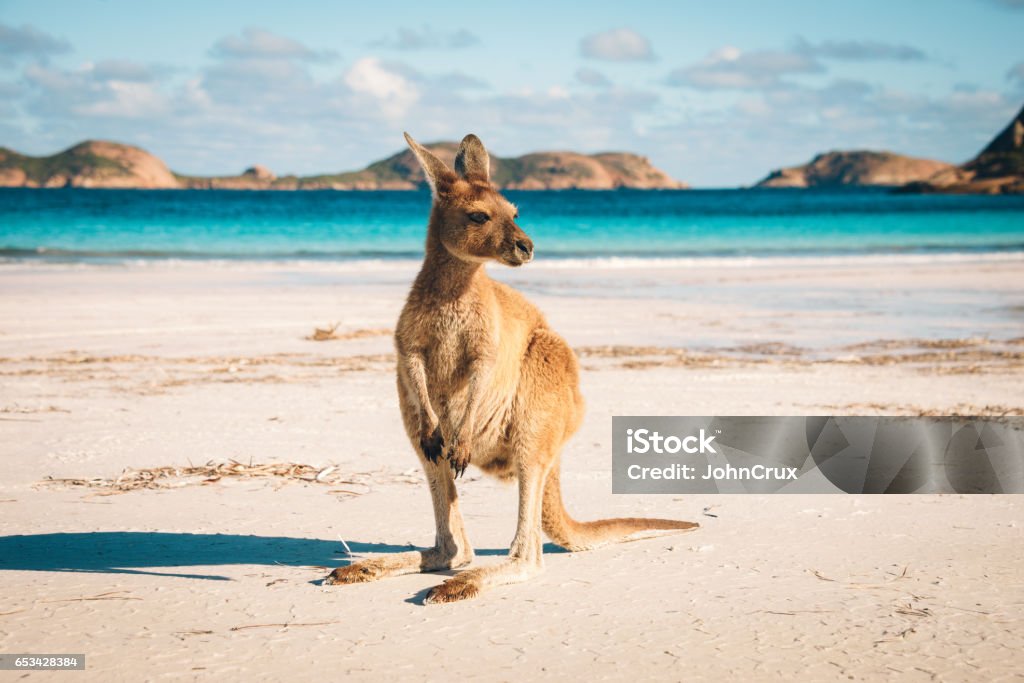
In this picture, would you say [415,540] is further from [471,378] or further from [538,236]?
[538,236]

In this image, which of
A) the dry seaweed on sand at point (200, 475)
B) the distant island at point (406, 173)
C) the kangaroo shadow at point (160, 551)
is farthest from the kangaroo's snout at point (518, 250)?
the distant island at point (406, 173)

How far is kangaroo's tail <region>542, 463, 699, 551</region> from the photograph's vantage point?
148 inches

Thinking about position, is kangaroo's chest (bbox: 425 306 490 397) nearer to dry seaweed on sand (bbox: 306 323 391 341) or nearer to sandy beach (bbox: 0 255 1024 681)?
sandy beach (bbox: 0 255 1024 681)

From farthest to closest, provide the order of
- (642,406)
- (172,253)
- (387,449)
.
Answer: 1. (172,253)
2. (642,406)
3. (387,449)

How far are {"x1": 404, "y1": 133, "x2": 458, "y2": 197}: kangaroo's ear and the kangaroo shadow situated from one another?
55.3 inches

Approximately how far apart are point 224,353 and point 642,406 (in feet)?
13.1

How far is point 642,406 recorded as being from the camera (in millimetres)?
6277

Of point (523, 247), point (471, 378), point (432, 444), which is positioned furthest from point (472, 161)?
point (432, 444)

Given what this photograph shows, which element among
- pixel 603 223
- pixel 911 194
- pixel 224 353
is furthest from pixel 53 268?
pixel 911 194

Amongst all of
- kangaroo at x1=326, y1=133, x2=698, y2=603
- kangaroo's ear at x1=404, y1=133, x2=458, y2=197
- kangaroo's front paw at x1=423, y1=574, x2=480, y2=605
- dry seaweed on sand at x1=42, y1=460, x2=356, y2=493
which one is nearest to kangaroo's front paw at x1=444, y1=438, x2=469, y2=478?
kangaroo at x1=326, y1=133, x2=698, y2=603

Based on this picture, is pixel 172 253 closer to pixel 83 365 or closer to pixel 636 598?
pixel 83 365

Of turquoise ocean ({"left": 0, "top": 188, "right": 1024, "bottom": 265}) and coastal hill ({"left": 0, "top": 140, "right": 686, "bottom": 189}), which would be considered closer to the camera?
turquoise ocean ({"left": 0, "top": 188, "right": 1024, "bottom": 265})

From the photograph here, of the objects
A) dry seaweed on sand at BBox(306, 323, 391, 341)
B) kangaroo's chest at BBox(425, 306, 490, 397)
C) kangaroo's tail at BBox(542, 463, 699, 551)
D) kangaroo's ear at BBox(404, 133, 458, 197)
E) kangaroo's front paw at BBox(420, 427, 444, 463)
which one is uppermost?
kangaroo's ear at BBox(404, 133, 458, 197)

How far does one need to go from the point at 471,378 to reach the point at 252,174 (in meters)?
122
